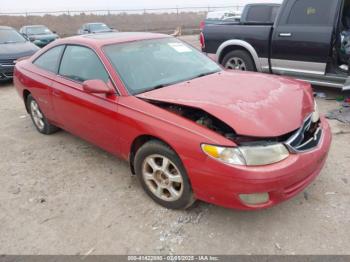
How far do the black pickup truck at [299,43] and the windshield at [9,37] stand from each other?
667 cm

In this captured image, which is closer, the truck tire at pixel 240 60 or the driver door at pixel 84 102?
the driver door at pixel 84 102

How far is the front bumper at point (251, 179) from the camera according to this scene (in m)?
2.45

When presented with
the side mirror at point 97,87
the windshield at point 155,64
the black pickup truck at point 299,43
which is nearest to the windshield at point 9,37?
the black pickup truck at point 299,43

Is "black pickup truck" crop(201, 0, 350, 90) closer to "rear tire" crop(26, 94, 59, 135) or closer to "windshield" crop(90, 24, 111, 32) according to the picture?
"rear tire" crop(26, 94, 59, 135)

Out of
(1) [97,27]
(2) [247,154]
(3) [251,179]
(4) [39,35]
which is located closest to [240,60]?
(2) [247,154]

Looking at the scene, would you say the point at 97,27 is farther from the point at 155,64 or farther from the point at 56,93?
the point at 155,64

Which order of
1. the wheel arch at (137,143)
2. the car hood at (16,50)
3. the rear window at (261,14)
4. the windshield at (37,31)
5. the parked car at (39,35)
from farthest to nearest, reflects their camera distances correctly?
1. the windshield at (37,31)
2. the parked car at (39,35)
3. the car hood at (16,50)
4. the rear window at (261,14)
5. the wheel arch at (137,143)

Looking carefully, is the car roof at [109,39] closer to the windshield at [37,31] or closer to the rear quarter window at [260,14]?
the rear quarter window at [260,14]

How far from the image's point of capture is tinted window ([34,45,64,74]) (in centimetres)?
432

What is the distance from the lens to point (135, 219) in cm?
304

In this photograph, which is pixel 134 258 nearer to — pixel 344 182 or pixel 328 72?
pixel 344 182

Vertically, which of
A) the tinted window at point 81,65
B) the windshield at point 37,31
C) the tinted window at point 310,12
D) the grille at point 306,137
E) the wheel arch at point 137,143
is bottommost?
the wheel arch at point 137,143

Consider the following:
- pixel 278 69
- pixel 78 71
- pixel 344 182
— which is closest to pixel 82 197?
pixel 78 71

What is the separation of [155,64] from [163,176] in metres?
1.30
